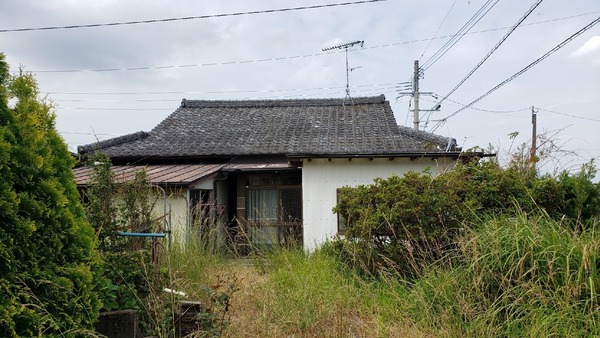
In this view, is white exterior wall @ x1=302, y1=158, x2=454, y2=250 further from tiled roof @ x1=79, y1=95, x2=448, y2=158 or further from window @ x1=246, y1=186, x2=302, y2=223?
window @ x1=246, y1=186, x2=302, y2=223

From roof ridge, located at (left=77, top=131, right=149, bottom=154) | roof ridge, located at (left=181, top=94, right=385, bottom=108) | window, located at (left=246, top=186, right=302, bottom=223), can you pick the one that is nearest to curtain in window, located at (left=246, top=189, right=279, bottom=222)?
window, located at (left=246, top=186, right=302, bottom=223)

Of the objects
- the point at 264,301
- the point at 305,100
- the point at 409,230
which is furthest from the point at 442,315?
the point at 305,100

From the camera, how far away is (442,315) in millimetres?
3488

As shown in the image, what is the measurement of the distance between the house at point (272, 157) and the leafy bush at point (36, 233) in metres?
3.10

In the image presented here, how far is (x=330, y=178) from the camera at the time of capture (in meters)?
9.56

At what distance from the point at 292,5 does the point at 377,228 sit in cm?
613

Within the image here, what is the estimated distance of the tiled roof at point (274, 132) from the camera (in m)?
11.5

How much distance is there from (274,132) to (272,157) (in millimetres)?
1710

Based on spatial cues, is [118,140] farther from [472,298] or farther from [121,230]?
[472,298]

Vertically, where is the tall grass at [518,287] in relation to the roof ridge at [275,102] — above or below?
below

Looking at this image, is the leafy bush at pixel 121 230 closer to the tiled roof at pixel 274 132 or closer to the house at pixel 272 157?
the house at pixel 272 157

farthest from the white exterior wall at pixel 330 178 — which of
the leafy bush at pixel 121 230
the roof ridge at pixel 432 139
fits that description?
the leafy bush at pixel 121 230

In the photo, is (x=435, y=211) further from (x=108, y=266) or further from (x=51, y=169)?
(x=51, y=169)

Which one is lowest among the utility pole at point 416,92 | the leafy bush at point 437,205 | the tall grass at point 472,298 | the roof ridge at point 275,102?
the tall grass at point 472,298
